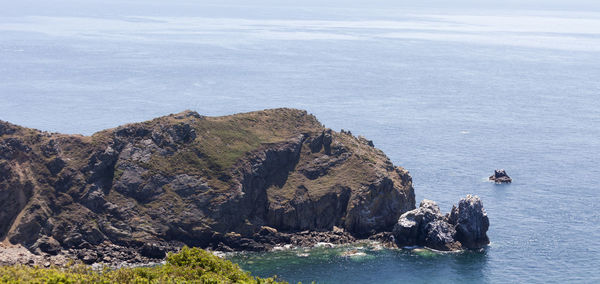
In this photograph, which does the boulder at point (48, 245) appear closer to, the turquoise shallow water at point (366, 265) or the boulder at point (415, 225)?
the turquoise shallow water at point (366, 265)

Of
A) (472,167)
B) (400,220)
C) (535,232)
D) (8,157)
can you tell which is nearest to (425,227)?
(400,220)

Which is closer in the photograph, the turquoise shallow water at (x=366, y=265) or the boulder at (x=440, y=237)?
the turquoise shallow water at (x=366, y=265)

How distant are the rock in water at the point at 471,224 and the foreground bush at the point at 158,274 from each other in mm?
Result: 45852

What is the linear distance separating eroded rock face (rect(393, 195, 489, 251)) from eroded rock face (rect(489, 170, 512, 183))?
3781 centimetres

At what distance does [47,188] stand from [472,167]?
9031 centimetres

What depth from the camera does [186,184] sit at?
122 m

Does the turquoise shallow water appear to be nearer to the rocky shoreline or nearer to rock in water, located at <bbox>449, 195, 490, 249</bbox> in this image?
the rocky shoreline

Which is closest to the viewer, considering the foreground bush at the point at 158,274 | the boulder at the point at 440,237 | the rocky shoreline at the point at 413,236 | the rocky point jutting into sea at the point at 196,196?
the foreground bush at the point at 158,274

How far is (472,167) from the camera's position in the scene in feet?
553

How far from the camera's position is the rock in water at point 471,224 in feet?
393

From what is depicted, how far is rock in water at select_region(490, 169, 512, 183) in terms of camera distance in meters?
156

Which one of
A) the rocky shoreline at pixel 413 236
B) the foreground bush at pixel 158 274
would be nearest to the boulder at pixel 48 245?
the rocky shoreline at pixel 413 236

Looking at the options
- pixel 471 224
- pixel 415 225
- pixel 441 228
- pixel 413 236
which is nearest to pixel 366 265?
pixel 413 236

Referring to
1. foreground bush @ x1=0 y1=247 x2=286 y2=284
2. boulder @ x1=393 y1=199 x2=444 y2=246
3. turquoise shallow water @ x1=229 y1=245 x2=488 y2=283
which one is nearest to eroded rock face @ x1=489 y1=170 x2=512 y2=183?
boulder @ x1=393 y1=199 x2=444 y2=246
